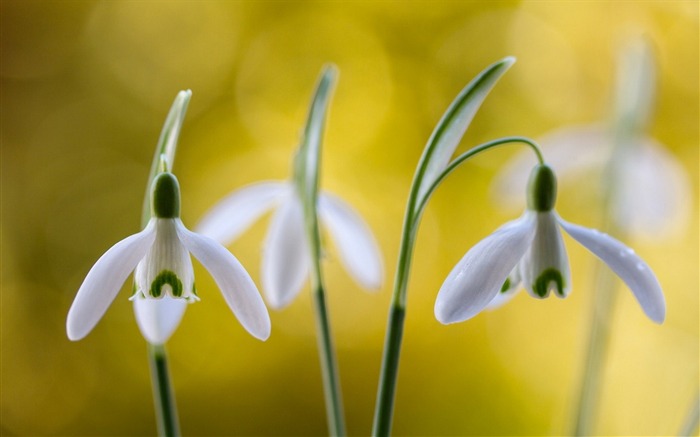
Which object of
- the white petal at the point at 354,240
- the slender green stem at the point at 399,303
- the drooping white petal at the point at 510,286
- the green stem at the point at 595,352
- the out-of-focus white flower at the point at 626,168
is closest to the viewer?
the slender green stem at the point at 399,303

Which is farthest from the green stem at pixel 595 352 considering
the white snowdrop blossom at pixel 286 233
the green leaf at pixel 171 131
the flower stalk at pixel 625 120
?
the green leaf at pixel 171 131

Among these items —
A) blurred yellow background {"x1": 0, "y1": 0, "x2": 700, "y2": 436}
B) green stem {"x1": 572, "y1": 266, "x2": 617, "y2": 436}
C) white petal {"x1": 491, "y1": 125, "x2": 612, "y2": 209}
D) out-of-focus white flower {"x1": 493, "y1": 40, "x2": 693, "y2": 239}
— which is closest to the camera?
green stem {"x1": 572, "y1": 266, "x2": 617, "y2": 436}

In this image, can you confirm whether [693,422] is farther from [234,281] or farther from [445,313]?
[234,281]

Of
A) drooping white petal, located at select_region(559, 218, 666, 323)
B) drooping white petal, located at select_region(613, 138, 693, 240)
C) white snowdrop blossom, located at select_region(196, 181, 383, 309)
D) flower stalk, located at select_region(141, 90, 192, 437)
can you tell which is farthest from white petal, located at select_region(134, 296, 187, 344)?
drooping white petal, located at select_region(613, 138, 693, 240)

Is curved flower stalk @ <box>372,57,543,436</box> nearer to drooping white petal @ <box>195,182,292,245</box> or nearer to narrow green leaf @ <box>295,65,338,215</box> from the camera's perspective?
narrow green leaf @ <box>295,65,338,215</box>

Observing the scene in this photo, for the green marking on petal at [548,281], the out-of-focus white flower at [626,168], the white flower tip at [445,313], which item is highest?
the out-of-focus white flower at [626,168]

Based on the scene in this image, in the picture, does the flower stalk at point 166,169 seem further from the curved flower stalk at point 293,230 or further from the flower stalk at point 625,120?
the flower stalk at point 625,120
